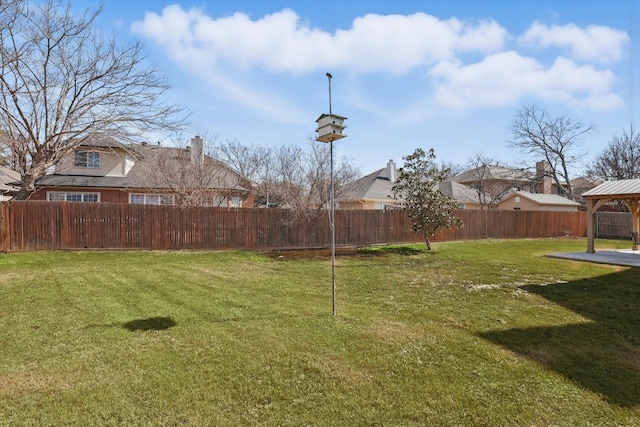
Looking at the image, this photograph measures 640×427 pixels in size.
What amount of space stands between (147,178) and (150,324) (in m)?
14.8

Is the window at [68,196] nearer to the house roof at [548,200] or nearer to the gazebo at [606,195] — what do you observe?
the gazebo at [606,195]

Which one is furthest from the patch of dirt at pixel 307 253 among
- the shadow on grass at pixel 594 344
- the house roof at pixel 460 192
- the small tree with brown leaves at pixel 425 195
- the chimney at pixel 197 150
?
the house roof at pixel 460 192

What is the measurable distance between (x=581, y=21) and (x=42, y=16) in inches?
579

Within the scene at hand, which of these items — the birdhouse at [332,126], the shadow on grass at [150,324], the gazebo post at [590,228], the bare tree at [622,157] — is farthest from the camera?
the bare tree at [622,157]

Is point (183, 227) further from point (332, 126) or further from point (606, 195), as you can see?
point (606, 195)

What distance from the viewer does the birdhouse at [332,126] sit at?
486 centimetres

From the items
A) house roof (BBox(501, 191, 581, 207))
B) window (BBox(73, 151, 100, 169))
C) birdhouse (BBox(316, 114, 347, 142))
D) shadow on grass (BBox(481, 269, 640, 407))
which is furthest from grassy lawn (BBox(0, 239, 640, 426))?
house roof (BBox(501, 191, 581, 207))

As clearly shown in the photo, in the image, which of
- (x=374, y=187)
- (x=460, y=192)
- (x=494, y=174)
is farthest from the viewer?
(x=494, y=174)

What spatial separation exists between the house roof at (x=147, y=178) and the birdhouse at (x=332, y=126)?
12.3 metres

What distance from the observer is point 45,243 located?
11.1 m

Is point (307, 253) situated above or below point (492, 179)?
below

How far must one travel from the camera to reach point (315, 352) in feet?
12.3

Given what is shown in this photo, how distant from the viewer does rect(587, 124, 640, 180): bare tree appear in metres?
25.5

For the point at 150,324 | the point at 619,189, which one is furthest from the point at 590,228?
the point at 150,324
